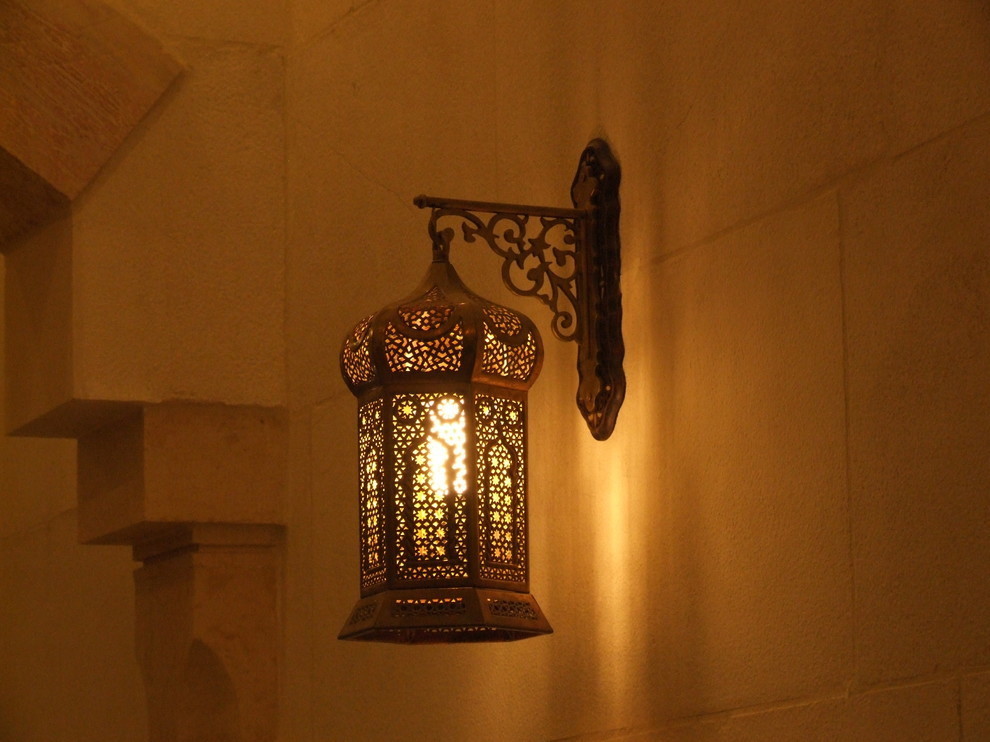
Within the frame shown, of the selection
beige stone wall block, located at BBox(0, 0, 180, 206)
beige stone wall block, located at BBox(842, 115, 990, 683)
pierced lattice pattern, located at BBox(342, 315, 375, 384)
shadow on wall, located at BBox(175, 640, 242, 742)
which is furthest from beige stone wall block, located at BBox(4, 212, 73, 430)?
beige stone wall block, located at BBox(842, 115, 990, 683)

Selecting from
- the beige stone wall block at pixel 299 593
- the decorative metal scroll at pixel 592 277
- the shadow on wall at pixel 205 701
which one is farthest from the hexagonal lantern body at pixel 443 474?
the shadow on wall at pixel 205 701

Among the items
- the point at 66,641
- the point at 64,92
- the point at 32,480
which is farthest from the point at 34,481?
the point at 64,92

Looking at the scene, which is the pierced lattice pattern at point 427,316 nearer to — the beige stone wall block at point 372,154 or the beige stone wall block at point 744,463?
the beige stone wall block at point 744,463

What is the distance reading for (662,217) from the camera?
8.66 feet

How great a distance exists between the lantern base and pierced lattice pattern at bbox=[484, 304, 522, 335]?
0.37 meters

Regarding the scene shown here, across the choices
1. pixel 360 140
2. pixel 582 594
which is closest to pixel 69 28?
pixel 360 140

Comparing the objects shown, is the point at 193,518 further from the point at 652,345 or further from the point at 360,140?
the point at 652,345

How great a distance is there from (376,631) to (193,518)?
1.43 meters

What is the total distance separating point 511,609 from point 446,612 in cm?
10

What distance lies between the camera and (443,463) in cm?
241

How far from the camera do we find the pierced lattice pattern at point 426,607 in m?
2.35

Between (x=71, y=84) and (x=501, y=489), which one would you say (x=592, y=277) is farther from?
(x=71, y=84)

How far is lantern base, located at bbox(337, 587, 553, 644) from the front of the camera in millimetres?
2336

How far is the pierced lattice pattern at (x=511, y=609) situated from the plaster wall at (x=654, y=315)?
0.23m
